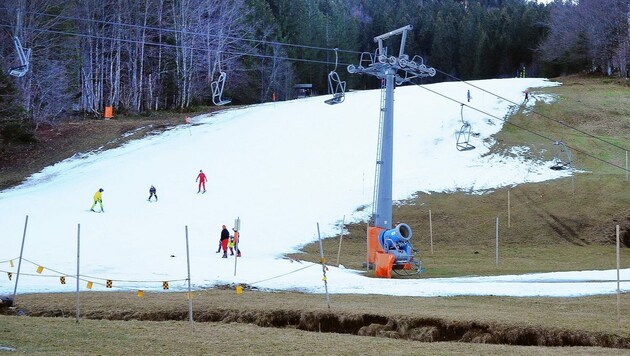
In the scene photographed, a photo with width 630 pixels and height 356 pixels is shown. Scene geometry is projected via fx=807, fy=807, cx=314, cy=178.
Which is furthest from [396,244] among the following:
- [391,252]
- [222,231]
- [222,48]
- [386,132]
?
[222,48]

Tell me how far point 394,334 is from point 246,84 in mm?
80722

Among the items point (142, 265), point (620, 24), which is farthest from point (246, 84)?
point (142, 265)

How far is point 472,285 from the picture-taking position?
28.9 meters

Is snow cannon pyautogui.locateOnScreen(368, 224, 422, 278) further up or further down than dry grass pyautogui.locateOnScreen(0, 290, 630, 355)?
further up

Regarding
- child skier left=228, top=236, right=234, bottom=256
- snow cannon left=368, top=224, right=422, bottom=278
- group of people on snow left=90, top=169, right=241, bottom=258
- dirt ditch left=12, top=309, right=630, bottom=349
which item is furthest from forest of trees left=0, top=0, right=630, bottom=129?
dirt ditch left=12, top=309, right=630, bottom=349

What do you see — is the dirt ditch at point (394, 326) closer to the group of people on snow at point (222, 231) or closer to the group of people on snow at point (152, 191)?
the group of people on snow at point (222, 231)

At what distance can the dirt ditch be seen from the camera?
1822cm

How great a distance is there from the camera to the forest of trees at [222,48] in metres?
70.1

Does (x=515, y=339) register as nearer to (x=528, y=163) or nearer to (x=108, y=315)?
(x=108, y=315)

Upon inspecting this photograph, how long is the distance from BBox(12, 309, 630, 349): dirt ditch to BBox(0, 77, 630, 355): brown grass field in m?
0.03

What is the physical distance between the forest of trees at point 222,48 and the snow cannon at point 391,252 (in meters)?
20.8

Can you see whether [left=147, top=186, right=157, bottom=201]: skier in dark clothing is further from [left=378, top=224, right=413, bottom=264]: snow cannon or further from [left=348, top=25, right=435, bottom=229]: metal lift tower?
[left=378, top=224, right=413, bottom=264]: snow cannon

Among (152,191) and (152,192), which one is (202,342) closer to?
(152,191)

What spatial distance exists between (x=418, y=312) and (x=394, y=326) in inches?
52.5
